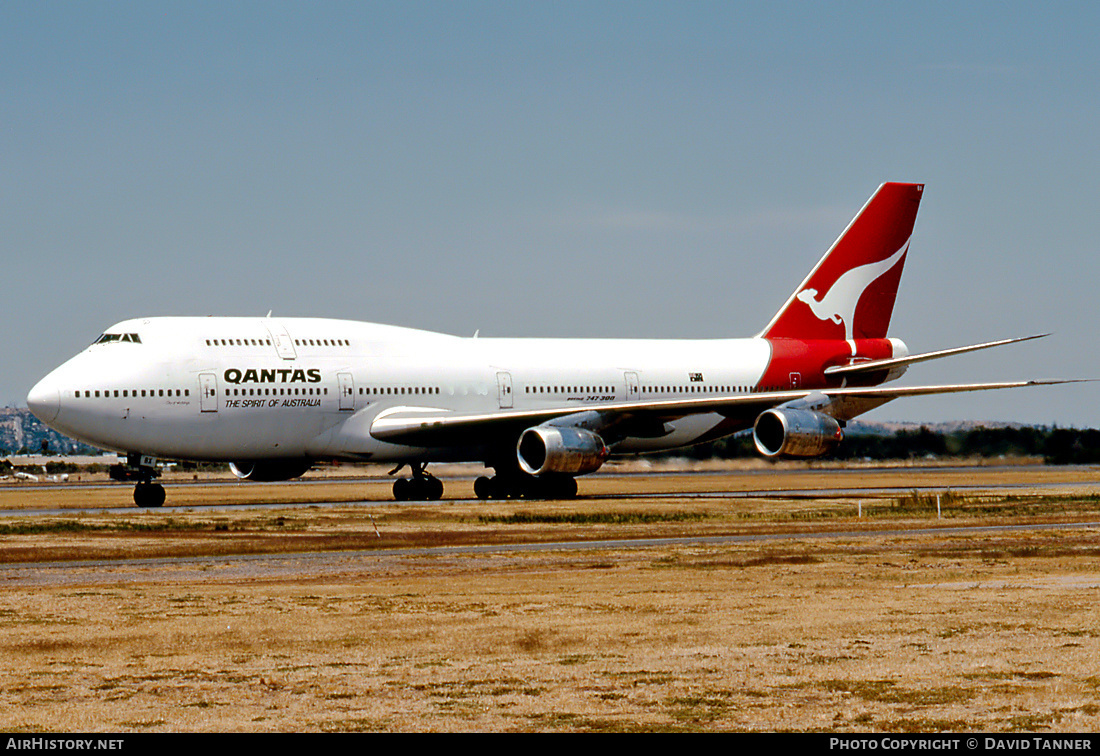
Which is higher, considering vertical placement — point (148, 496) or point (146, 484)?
point (146, 484)

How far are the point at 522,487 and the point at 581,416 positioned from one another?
3.35 meters

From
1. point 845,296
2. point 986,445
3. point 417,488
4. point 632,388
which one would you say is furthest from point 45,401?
point 986,445

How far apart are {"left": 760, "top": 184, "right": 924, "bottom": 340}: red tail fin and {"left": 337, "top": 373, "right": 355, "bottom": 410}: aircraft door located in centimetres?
1688

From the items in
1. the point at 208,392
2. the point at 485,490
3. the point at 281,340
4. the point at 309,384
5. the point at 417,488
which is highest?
the point at 281,340

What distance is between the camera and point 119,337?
39750 millimetres

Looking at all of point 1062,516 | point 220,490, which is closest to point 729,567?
point 1062,516

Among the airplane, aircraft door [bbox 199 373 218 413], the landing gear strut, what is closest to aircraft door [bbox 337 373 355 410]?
the airplane

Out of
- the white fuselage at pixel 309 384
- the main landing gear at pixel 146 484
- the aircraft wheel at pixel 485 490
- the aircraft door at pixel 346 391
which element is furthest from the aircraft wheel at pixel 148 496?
the aircraft wheel at pixel 485 490

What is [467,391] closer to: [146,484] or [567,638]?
[146,484]

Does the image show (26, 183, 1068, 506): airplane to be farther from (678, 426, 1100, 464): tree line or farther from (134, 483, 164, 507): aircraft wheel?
(678, 426, 1100, 464): tree line

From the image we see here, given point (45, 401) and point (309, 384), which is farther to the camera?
point (309, 384)

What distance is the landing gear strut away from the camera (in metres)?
44.3

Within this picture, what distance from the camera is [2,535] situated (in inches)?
1160

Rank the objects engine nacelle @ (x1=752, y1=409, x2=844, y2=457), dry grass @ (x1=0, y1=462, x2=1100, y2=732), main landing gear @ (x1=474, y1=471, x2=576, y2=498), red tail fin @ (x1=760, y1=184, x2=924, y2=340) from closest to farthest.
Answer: dry grass @ (x1=0, y1=462, x2=1100, y2=732), engine nacelle @ (x1=752, y1=409, x2=844, y2=457), main landing gear @ (x1=474, y1=471, x2=576, y2=498), red tail fin @ (x1=760, y1=184, x2=924, y2=340)
